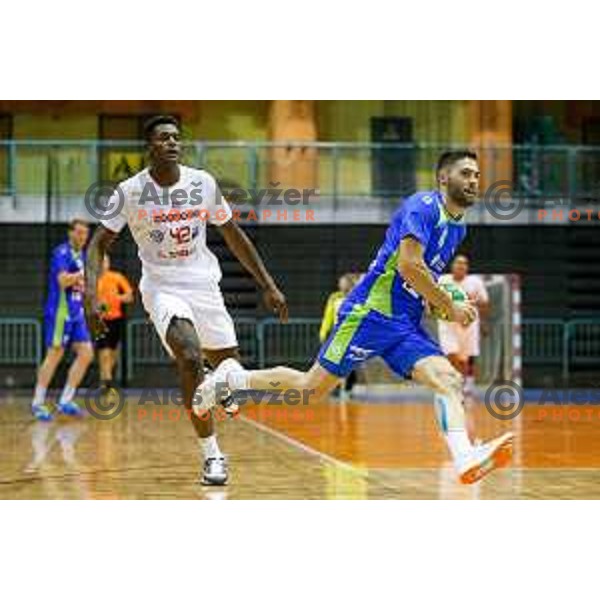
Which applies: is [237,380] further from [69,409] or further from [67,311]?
[69,409]

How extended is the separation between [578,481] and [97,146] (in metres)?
16.9

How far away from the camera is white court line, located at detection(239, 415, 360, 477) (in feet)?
34.4

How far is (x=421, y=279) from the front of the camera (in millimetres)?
7590

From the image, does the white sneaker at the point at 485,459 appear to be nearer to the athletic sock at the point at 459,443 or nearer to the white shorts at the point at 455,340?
the athletic sock at the point at 459,443

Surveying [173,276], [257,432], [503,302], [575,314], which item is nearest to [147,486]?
[173,276]

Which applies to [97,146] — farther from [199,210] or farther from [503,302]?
[199,210]

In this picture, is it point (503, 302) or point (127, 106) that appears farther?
point (127, 106)

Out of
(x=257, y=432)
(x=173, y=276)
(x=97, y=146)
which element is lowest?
(x=257, y=432)

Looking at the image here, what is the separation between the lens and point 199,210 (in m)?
9.23

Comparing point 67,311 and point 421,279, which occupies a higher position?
point 421,279

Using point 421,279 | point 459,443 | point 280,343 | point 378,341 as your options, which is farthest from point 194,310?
point 280,343

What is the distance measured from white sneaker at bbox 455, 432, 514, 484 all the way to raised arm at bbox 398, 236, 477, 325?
671 millimetres

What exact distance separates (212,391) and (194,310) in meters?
0.64

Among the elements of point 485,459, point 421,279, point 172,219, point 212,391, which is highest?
point 172,219
